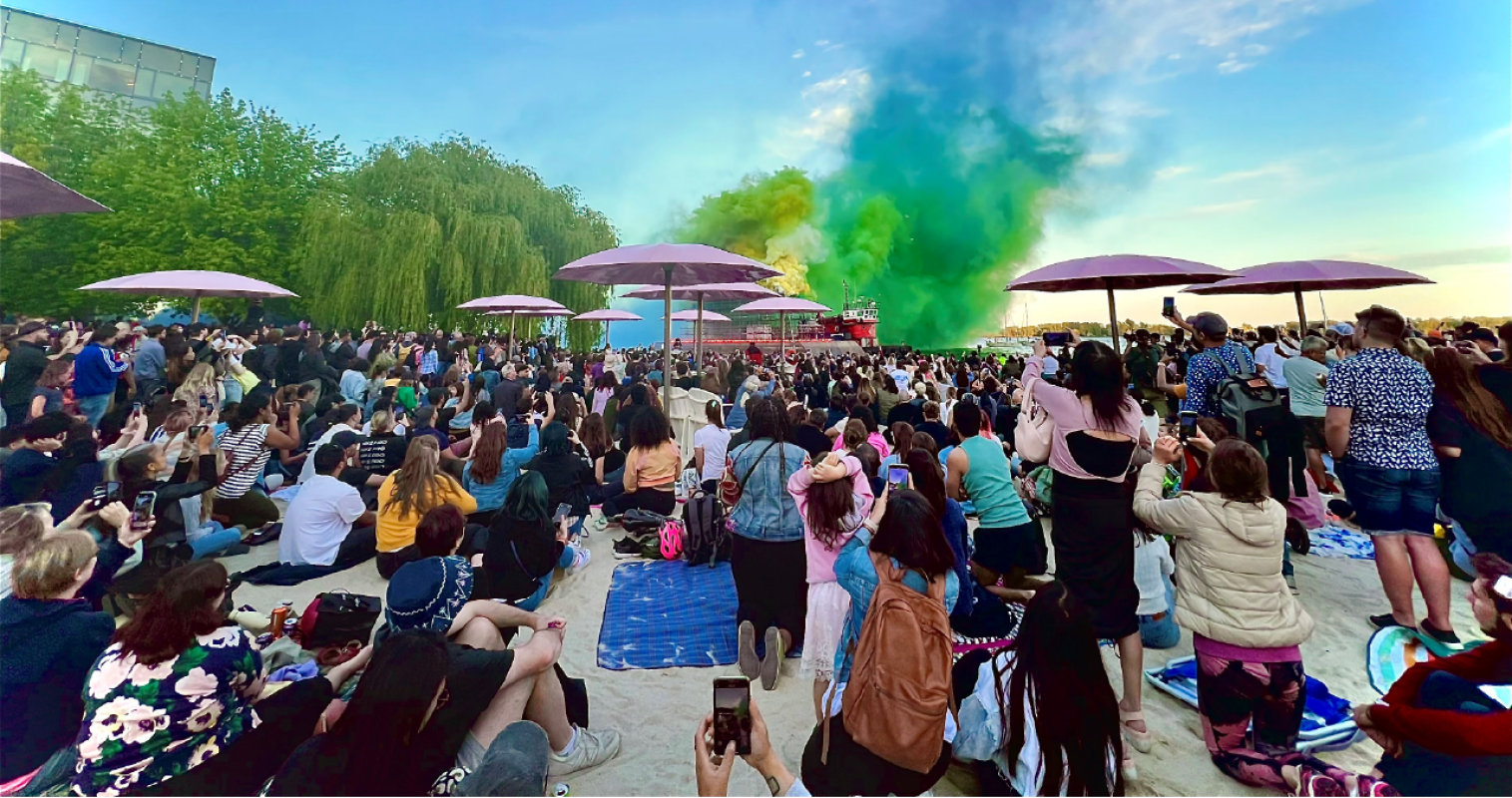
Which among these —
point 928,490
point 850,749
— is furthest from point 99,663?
point 928,490

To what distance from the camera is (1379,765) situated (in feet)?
7.28

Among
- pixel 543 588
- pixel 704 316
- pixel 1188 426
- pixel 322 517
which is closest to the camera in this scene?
pixel 1188 426

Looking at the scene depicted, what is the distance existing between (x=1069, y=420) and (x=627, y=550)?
4375 millimetres

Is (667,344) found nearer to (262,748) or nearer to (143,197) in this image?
(262,748)

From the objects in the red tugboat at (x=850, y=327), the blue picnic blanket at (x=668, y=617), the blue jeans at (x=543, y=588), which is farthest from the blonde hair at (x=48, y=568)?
the red tugboat at (x=850, y=327)

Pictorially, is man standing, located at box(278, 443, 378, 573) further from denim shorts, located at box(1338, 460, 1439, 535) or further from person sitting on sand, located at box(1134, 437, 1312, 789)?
denim shorts, located at box(1338, 460, 1439, 535)

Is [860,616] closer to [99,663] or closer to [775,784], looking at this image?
[775,784]

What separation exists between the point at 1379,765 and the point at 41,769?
5188mm

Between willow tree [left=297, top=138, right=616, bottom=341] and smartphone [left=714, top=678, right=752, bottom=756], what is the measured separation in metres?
18.8

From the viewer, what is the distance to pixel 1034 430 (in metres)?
3.24

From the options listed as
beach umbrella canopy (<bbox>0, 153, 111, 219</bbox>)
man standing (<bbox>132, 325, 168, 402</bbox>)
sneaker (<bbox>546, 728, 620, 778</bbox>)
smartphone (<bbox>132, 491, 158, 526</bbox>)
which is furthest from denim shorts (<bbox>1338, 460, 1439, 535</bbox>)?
man standing (<bbox>132, 325, 168, 402</bbox>)

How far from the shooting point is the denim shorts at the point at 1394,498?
12.4ft

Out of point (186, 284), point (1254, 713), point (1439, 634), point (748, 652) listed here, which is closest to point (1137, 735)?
point (1254, 713)

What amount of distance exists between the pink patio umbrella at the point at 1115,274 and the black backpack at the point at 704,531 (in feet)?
13.8
